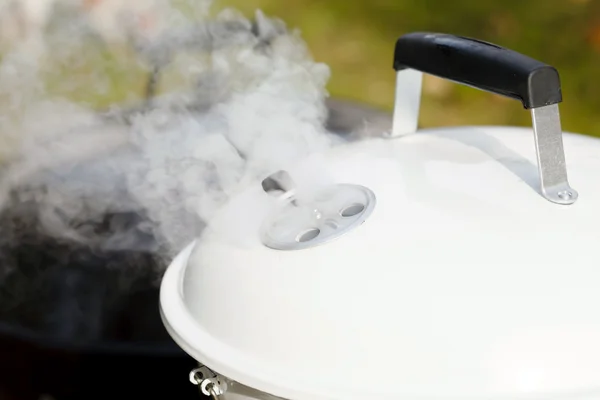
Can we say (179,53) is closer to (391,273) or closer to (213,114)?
(213,114)

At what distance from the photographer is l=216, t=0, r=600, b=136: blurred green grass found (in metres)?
1.60

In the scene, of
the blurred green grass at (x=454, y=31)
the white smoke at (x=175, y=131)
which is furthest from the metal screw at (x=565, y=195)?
the blurred green grass at (x=454, y=31)

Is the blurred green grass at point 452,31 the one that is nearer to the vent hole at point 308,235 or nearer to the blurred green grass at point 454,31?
the blurred green grass at point 454,31

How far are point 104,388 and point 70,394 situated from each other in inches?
3.9

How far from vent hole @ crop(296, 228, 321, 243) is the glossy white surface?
0.11ft

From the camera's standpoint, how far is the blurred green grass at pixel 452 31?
1.60 metres

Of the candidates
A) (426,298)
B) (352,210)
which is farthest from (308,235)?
(426,298)

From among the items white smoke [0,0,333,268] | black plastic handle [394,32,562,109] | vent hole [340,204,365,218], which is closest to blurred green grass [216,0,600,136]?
white smoke [0,0,333,268]

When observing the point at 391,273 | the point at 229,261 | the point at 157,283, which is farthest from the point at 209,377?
the point at 157,283

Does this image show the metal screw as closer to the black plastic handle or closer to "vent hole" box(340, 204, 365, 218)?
the black plastic handle

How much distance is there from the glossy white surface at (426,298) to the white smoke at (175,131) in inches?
8.5

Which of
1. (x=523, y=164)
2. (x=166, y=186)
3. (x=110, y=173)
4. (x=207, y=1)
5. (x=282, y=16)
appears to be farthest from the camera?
(x=282, y=16)

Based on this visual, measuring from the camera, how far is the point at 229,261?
26.2 inches

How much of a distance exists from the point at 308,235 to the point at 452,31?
3.77ft
